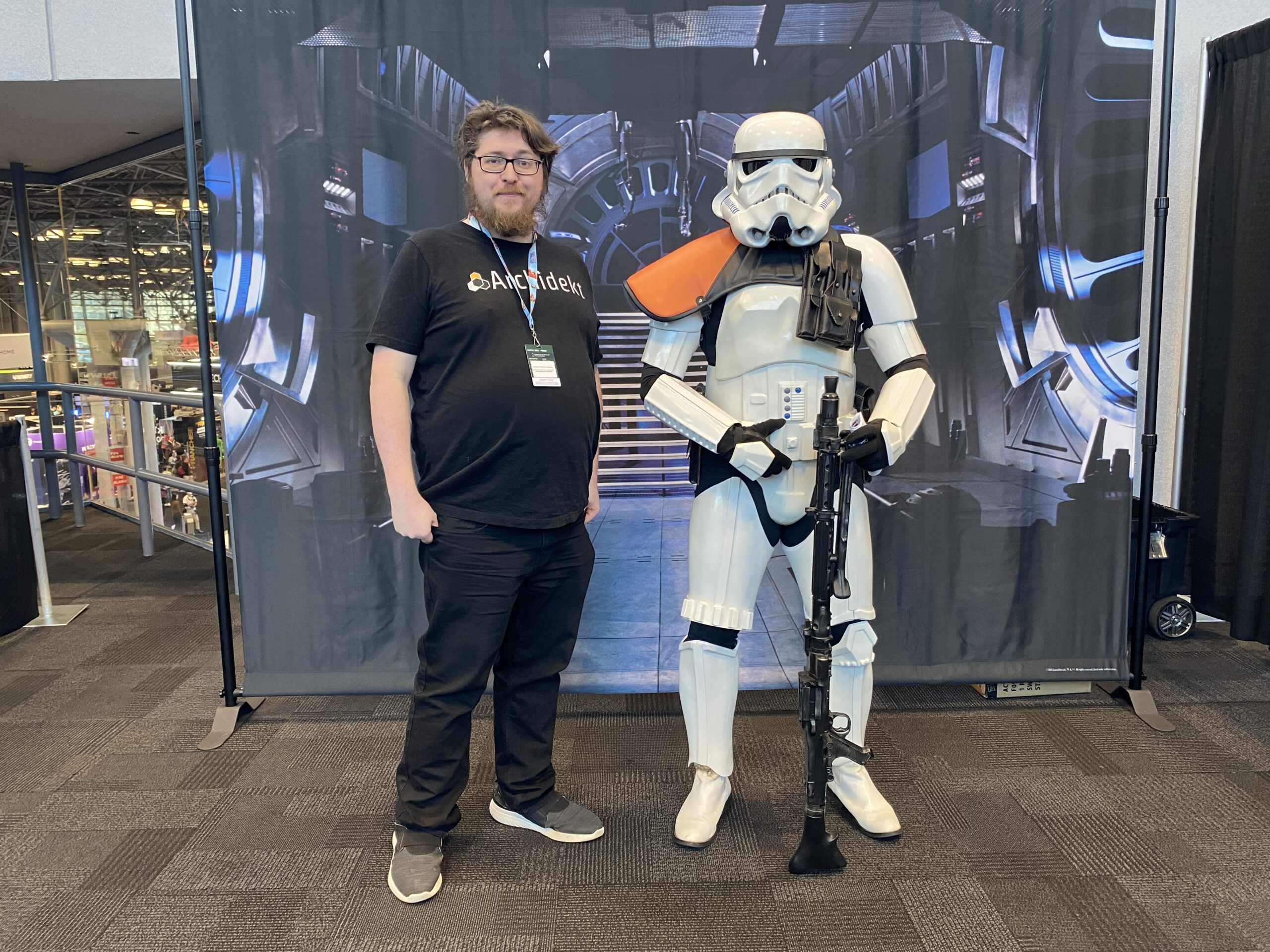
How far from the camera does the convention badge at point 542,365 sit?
1.67m

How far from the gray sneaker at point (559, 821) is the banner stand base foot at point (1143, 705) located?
5.76ft

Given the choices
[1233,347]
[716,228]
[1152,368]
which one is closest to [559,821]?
[716,228]

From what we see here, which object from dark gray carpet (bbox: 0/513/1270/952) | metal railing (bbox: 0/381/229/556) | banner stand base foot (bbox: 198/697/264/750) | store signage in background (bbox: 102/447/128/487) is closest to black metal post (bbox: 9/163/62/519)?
metal railing (bbox: 0/381/229/556)

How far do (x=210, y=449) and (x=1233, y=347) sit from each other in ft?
11.5

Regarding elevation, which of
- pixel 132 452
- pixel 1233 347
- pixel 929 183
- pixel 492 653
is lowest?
pixel 492 653

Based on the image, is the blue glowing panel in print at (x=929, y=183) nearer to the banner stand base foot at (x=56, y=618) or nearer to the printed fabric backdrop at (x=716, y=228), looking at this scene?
the printed fabric backdrop at (x=716, y=228)

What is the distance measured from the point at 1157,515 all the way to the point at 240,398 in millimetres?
3241

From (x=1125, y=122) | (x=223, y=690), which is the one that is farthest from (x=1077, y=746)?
(x=223, y=690)

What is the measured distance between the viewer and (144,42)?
333 cm

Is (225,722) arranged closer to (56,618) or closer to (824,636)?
(56,618)

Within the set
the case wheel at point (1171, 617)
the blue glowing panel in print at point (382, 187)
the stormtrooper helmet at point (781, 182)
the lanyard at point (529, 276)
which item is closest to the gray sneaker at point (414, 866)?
the lanyard at point (529, 276)

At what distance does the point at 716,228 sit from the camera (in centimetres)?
253

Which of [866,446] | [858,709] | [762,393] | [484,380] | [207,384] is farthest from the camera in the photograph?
[207,384]

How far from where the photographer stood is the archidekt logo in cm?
166
